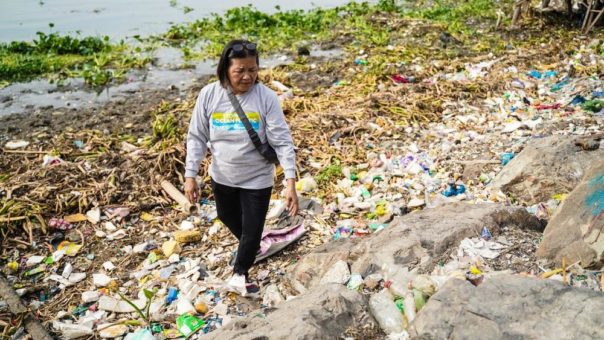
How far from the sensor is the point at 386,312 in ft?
7.59

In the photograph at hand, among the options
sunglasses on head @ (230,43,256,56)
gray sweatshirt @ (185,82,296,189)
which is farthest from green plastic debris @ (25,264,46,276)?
sunglasses on head @ (230,43,256,56)

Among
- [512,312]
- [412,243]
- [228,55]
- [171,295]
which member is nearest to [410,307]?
[512,312]

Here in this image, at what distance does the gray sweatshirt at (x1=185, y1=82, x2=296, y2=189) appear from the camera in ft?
8.91

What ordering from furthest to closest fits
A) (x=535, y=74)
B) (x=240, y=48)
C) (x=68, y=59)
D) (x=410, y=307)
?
(x=68, y=59), (x=535, y=74), (x=240, y=48), (x=410, y=307)

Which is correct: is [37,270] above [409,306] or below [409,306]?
below

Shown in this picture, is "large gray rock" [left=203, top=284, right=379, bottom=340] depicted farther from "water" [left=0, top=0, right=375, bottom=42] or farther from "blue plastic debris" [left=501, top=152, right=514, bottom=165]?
"water" [left=0, top=0, right=375, bottom=42]

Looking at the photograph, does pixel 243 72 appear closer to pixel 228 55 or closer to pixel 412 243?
pixel 228 55

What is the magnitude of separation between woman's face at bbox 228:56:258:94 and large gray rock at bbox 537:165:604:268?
1.80 m

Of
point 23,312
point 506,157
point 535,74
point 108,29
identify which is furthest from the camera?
point 108,29

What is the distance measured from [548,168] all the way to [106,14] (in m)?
12.1

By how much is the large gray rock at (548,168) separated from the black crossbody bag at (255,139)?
220 cm

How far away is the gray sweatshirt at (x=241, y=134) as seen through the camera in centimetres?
272

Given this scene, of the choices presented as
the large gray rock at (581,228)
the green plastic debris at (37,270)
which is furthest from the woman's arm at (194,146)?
the large gray rock at (581,228)

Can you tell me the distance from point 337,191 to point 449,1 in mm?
10686
